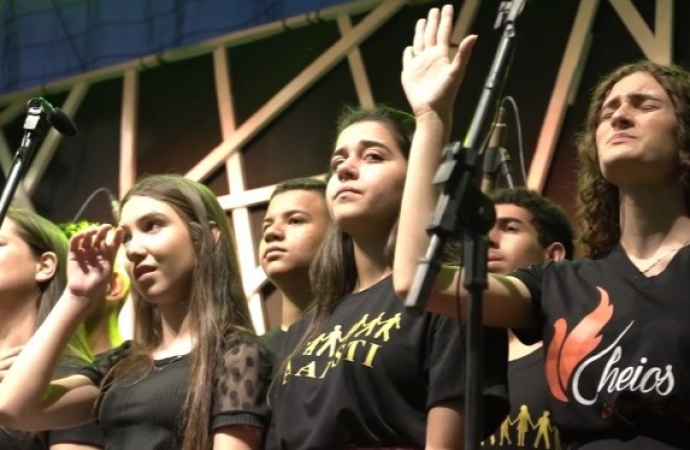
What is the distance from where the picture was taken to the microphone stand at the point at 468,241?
1.69 metres

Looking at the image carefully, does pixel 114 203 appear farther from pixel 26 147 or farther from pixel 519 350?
pixel 519 350

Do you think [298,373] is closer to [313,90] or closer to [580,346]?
[580,346]

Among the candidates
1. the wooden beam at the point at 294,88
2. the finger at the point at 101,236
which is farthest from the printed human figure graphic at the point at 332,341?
the wooden beam at the point at 294,88

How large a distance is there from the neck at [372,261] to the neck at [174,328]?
0.43 meters

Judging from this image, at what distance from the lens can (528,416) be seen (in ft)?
8.11

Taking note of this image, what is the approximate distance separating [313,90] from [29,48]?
1.36 metres

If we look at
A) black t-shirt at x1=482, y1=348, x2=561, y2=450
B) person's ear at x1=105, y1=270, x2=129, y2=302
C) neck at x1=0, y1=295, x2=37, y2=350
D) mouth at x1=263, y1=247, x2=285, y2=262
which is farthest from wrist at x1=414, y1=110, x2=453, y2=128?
person's ear at x1=105, y1=270, x2=129, y2=302

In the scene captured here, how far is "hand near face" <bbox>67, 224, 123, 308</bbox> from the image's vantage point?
265 centimetres

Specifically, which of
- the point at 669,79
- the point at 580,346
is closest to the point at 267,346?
the point at 580,346

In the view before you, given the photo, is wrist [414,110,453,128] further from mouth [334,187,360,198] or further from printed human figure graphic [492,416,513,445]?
printed human figure graphic [492,416,513,445]

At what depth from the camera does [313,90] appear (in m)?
4.23

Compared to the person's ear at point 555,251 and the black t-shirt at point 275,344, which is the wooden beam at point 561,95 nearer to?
the person's ear at point 555,251

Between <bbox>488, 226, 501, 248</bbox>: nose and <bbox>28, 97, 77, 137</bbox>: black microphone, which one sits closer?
<bbox>28, 97, 77, 137</bbox>: black microphone

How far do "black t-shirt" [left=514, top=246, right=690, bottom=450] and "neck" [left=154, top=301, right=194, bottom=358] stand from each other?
0.79 m
